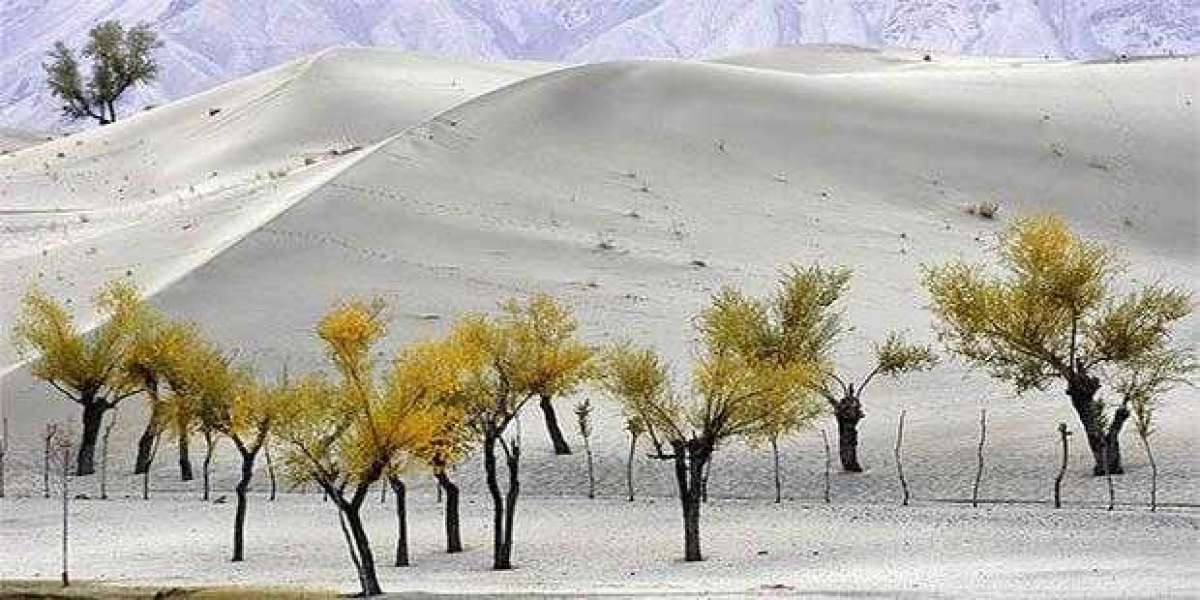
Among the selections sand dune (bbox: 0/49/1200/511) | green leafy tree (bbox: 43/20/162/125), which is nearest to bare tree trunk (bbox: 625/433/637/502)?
sand dune (bbox: 0/49/1200/511)

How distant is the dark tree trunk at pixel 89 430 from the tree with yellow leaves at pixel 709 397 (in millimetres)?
16408

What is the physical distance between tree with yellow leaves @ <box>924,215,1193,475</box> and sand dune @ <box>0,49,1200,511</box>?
199 cm

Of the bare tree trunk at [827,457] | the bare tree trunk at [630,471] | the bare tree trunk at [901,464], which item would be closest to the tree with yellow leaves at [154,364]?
the bare tree trunk at [630,471]

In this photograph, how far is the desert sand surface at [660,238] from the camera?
42719 mm

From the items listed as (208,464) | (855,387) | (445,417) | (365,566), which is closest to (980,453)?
(855,387)

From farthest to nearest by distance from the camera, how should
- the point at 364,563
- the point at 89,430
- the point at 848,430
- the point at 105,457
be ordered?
the point at 89,430
the point at 105,457
the point at 848,430
the point at 364,563

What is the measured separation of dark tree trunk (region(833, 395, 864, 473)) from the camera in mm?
50594

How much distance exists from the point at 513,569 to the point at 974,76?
6429cm

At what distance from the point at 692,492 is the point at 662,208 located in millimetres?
34824

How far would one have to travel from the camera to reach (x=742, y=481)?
50.6 meters

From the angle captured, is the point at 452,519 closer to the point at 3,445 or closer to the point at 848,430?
the point at 848,430

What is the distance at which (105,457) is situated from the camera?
54125 millimetres

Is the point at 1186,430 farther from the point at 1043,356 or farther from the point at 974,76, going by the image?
the point at 974,76

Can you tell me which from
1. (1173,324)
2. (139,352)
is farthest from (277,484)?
(1173,324)
